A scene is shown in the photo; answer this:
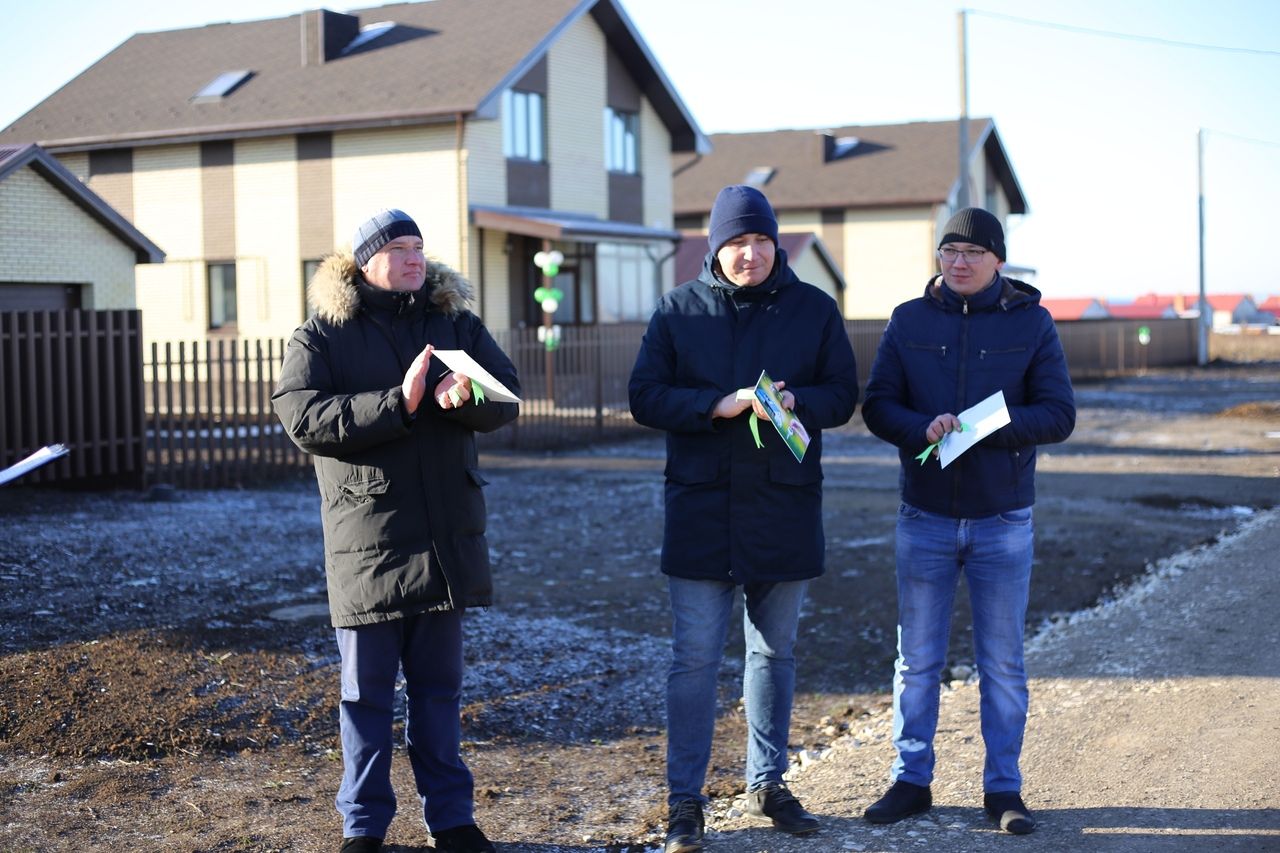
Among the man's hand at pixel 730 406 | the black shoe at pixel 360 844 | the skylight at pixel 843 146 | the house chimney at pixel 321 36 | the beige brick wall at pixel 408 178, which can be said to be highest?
the skylight at pixel 843 146

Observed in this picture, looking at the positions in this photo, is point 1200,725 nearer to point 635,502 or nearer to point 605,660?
point 605,660

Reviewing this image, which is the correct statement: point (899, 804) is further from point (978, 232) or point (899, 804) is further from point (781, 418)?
point (978, 232)

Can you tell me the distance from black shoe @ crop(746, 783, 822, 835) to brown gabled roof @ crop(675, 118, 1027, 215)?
39.6 metres

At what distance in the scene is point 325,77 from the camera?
27.7 meters

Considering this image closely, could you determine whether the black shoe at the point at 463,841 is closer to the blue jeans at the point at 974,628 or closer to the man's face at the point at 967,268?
the blue jeans at the point at 974,628

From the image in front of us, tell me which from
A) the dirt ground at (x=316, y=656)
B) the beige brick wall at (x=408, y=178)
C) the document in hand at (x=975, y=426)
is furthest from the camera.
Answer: the beige brick wall at (x=408, y=178)

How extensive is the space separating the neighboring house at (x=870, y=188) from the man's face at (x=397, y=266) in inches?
1533

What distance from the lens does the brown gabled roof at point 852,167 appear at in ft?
144

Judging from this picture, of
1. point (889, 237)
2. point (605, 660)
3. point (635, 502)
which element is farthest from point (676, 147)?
point (605, 660)

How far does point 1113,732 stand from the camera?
18.7ft

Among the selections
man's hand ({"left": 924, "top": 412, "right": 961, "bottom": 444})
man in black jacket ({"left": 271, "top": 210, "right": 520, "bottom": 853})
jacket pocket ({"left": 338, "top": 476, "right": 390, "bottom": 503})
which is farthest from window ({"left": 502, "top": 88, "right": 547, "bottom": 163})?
jacket pocket ({"left": 338, "top": 476, "right": 390, "bottom": 503})

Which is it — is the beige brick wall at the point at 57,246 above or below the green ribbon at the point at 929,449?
above

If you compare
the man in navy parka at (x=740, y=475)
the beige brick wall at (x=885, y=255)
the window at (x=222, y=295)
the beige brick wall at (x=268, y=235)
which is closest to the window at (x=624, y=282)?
the beige brick wall at (x=268, y=235)

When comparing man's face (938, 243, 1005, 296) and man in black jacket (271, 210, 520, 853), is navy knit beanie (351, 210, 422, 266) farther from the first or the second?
man's face (938, 243, 1005, 296)
